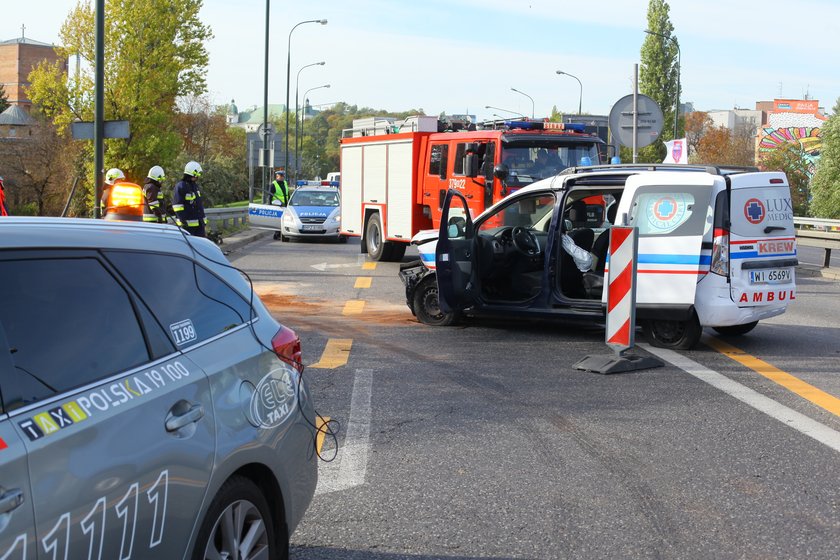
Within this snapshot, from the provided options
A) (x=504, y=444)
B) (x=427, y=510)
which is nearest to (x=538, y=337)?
(x=504, y=444)

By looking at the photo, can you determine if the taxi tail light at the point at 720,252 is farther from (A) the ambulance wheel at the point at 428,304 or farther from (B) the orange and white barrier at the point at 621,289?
(A) the ambulance wheel at the point at 428,304

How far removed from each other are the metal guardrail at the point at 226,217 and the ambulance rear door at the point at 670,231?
59.1 feet

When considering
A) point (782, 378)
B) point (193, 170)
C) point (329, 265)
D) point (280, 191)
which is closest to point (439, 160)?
point (329, 265)

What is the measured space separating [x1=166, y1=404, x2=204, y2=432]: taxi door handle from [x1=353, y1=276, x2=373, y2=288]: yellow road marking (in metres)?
13.6

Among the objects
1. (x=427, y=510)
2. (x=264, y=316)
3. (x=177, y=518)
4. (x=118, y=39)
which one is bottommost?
(x=427, y=510)

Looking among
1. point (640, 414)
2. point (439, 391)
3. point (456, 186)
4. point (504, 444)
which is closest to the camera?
point (504, 444)

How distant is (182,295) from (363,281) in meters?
14.2

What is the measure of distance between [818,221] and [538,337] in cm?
2890

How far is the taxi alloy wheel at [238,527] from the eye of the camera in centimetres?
346

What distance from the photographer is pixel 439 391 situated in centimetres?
860

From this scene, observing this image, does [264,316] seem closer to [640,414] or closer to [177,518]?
[177,518]

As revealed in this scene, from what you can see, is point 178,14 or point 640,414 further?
point 178,14

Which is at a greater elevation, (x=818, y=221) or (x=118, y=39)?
(x=118, y=39)

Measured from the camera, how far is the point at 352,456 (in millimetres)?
6562
